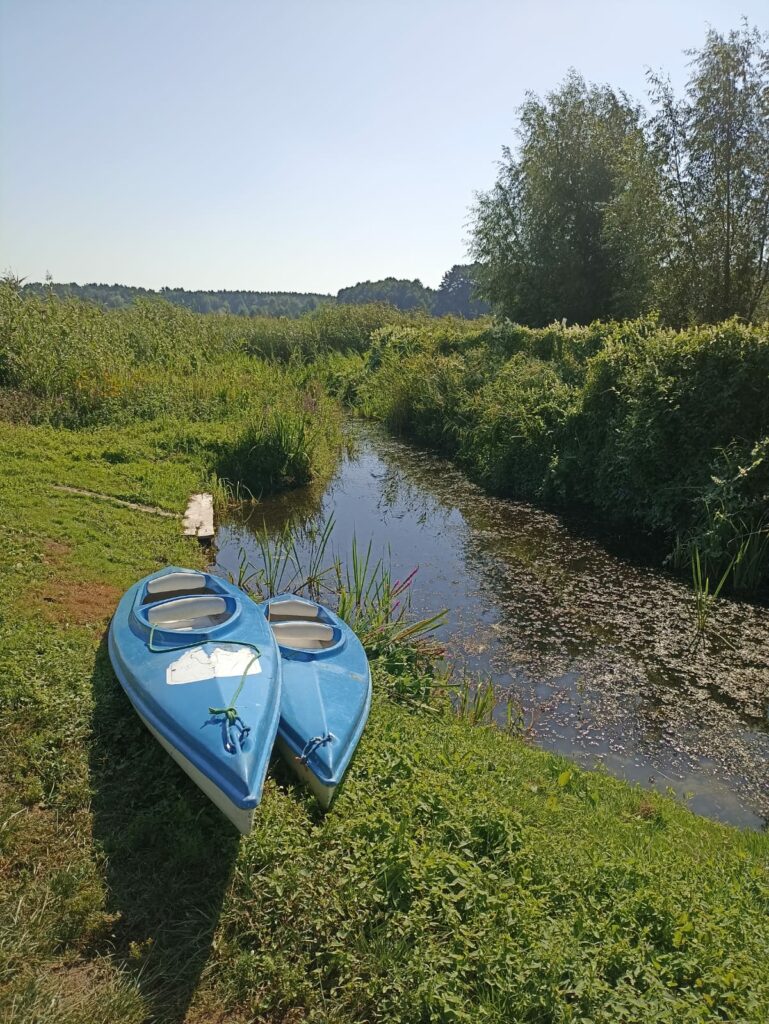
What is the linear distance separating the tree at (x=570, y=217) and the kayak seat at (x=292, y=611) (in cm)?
1496

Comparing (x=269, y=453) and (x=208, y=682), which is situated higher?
(x=208, y=682)

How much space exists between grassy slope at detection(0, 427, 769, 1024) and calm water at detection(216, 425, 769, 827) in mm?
823

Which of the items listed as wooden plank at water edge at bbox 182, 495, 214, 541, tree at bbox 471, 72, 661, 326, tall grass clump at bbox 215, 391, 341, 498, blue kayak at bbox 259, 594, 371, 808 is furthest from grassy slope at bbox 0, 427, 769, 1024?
tree at bbox 471, 72, 661, 326

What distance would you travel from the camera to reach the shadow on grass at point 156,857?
2.60m

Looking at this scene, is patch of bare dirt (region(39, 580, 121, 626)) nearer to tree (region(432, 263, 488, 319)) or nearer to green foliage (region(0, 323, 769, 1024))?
green foliage (region(0, 323, 769, 1024))

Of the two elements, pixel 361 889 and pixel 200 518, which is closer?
pixel 361 889

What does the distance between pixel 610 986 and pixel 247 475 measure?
8.94 m

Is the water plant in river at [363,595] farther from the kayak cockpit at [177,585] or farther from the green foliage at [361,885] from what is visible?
the kayak cockpit at [177,585]

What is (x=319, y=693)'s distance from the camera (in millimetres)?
3955

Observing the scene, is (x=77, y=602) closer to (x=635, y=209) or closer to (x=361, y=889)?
(x=361, y=889)

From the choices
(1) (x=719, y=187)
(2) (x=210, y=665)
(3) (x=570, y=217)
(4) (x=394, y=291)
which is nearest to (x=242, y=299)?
(4) (x=394, y=291)

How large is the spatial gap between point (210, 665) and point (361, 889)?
1439 millimetres

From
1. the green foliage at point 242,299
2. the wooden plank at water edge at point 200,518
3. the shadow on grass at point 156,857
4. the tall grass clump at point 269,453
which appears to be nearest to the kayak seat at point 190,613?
the shadow on grass at point 156,857

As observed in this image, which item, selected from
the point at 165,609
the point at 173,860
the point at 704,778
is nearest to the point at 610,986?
the point at 173,860
